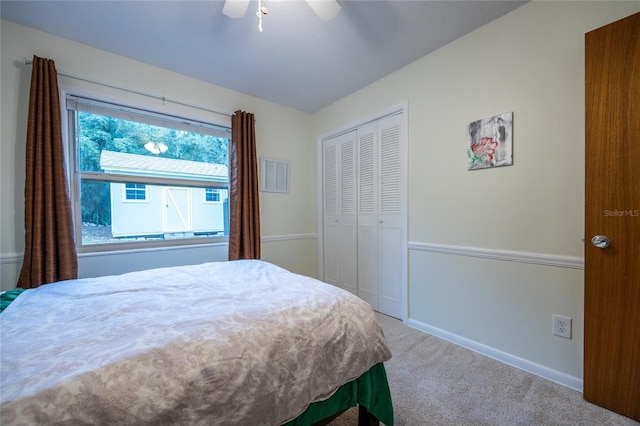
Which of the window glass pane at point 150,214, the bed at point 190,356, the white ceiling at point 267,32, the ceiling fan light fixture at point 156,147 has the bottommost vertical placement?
the bed at point 190,356

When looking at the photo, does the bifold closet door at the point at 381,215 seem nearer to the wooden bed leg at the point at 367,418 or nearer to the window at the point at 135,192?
the wooden bed leg at the point at 367,418

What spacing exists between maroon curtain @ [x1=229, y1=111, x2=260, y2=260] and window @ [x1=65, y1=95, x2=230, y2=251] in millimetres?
208

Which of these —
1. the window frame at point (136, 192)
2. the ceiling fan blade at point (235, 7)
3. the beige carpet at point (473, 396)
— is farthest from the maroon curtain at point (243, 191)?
the beige carpet at point (473, 396)

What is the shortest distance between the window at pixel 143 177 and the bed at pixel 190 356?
1023 mm

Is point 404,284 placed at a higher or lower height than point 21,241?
lower

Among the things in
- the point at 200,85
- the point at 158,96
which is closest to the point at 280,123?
the point at 200,85

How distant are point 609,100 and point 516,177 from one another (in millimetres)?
584

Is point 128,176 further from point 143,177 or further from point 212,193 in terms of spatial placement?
point 212,193

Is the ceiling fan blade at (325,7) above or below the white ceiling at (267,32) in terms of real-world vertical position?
below

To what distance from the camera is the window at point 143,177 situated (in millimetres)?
2221

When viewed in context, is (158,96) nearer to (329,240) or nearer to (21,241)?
(21,241)

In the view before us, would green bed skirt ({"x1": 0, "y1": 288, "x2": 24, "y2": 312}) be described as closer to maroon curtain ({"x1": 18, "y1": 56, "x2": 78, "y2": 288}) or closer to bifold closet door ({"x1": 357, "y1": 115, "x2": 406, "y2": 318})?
maroon curtain ({"x1": 18, "y1": 56, "x2": 78, "y2": 288})

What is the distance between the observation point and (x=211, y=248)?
111 inches

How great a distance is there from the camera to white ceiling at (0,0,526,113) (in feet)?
5.74
